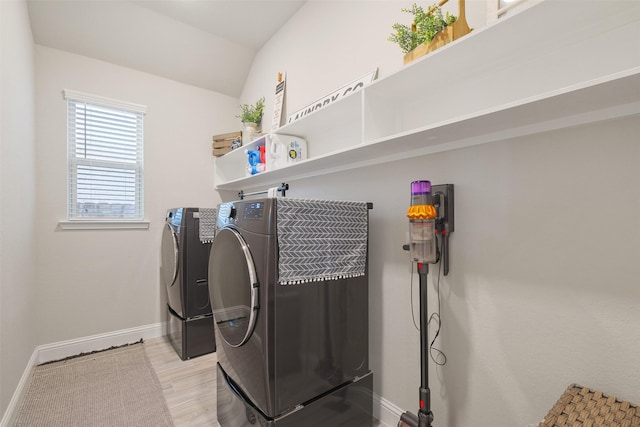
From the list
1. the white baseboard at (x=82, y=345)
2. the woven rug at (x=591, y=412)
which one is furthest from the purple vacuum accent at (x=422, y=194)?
the white baseboard at (x=82, y=345)

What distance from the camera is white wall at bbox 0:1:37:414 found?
4.75 feet

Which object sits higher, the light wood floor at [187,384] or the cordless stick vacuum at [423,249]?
the cordless stick vacuum at [423,249]

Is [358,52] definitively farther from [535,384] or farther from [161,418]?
[161,418]

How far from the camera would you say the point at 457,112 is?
125 centimetres

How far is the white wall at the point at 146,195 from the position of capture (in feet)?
7.52

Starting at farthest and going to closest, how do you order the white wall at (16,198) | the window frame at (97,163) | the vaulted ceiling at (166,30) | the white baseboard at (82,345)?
the window frame at (97,163), the vaulted ceiling at (166,30), the white baseboard at (82,345), the white wall at (16,198)

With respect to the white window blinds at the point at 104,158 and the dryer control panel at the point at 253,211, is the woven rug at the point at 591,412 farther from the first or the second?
the white window blinds at the point at 104,158

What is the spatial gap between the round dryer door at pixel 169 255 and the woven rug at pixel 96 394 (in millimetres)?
689

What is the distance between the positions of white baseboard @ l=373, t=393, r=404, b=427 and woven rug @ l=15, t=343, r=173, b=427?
116 cm

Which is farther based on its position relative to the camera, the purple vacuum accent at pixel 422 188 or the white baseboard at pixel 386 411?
the white baseboard at pixel 386 411

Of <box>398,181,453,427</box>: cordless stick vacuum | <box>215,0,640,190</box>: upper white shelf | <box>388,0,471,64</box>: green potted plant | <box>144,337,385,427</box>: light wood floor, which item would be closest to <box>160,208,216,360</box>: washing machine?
<box>144,337,385,427</box>: light wood floor

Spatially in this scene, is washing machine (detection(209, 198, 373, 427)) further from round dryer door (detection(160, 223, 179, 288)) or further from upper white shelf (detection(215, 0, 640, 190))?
round dryer door (detection(160, 223, 179, 288))

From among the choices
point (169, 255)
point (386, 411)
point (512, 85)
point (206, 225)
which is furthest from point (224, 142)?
point (386, 411)

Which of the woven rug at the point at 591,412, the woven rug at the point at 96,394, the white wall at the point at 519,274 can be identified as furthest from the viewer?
the woven rug at the point at 96,394
